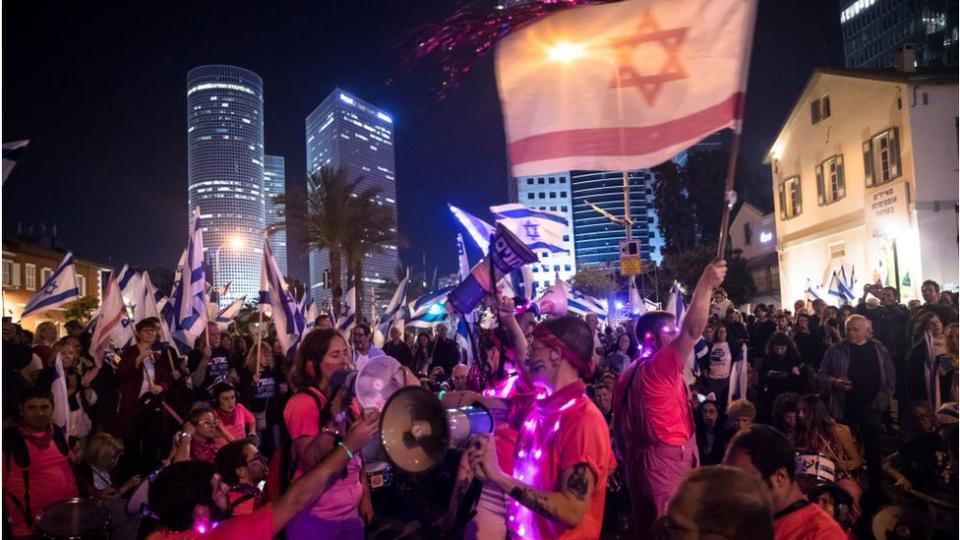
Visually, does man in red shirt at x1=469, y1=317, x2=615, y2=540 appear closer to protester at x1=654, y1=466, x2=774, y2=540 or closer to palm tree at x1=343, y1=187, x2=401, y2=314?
protester at x1=654, y1=466, x2=774, y2=540

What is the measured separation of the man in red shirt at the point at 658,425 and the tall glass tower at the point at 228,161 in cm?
12983

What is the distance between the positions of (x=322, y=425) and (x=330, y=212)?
2620 centimetres

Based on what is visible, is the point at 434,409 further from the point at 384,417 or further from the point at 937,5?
the point at 937,5

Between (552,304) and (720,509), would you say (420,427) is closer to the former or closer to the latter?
(720,509)

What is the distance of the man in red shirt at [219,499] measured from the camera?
8.89 feet

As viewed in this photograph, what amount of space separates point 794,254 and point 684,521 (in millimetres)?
32336

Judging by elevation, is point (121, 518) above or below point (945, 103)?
below

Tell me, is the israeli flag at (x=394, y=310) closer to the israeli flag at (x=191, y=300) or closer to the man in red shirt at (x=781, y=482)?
the israeli flag at (x=191, y=300)

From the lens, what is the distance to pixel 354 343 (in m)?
11.0

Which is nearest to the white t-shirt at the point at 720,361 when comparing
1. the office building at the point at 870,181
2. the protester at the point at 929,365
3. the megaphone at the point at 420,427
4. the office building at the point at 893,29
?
the protester at the point at 929,365

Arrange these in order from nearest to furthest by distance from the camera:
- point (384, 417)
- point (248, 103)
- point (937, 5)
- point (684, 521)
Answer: point (684, 521) < point (384, 417) < point (937, 5) < point (248, 103)

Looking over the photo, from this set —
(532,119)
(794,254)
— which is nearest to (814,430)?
(532,119)

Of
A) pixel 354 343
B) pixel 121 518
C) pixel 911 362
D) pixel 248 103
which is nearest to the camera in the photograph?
pixel 121 518

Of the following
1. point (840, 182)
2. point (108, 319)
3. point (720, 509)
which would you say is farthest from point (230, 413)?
point (840, 182)
